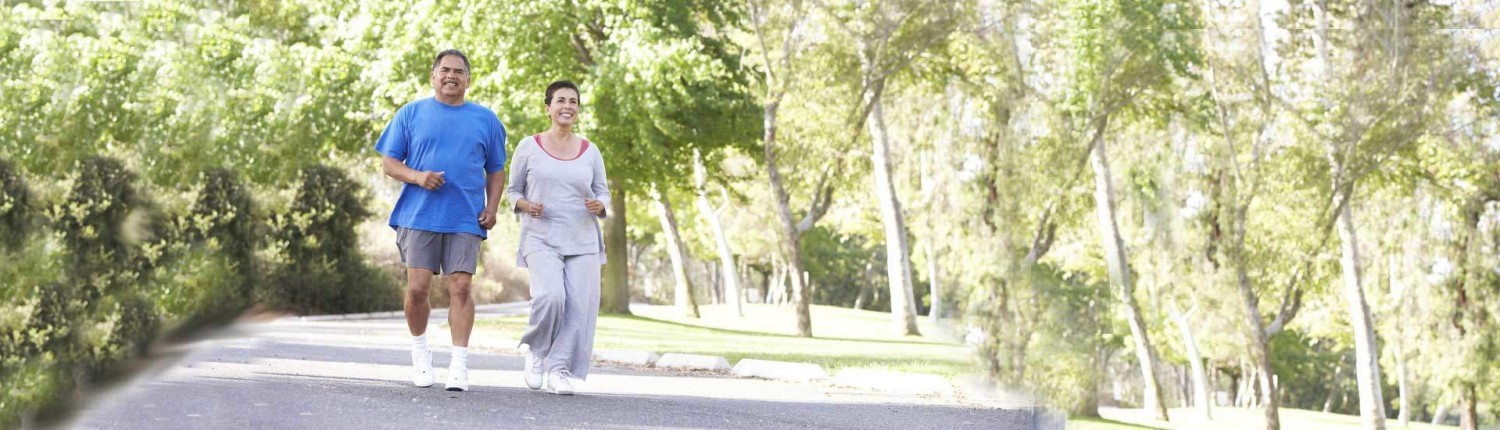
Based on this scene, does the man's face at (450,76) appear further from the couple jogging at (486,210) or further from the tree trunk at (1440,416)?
the tree trunk at (1440,416)

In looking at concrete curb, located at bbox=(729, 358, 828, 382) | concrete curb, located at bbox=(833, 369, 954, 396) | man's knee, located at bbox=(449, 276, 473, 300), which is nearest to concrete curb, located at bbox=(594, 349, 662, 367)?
concrete curb, located at bbox=(729, 358, 828, 382)

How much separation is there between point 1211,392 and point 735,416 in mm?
5693

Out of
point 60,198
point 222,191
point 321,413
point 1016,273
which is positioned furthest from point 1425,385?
point 60,198

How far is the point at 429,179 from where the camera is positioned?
7094mm

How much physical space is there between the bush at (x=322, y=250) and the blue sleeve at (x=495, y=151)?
9.75 m

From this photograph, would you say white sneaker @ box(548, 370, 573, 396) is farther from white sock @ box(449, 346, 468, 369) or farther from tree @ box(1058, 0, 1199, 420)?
tree @ box(1058, 0, 1199, 420)

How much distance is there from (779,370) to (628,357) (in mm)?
2267

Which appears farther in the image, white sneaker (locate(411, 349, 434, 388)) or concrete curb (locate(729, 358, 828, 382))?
concrete curb (locate(729, 358, 828, 382))

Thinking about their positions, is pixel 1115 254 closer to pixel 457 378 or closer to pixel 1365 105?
pixel 1365 105

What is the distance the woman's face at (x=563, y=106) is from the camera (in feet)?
25.0

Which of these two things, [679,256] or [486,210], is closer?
[486,210]

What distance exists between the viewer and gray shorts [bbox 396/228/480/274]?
24.1 feet

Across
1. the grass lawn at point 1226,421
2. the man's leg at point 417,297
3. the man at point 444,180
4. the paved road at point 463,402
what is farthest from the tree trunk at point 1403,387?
the man's leg at point 417,297

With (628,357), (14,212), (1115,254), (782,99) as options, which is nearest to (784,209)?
(782,99)
